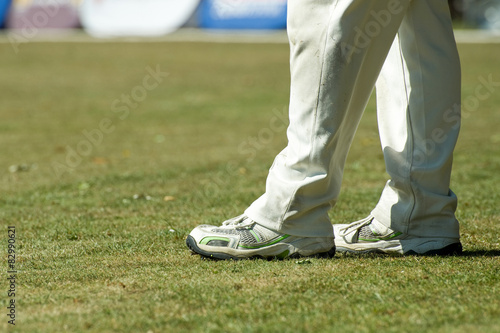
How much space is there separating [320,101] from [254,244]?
25.2 inches

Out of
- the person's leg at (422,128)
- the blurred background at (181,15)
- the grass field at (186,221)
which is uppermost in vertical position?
the person's leg at (422,128)

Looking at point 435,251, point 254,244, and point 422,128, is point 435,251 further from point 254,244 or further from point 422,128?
point 254,244

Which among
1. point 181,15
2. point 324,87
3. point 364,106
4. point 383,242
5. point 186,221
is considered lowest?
point 181,15

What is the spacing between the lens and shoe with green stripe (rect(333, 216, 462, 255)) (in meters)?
3.04

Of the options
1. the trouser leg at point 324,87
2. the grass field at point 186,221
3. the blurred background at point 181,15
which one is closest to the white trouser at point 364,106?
the trouser leg at point 324,87

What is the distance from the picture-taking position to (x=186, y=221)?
3891 mm

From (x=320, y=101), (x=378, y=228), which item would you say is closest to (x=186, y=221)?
(x=378, y=228)

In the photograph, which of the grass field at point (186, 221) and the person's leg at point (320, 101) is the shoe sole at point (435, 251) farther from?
the person's leg at point (320, 101)

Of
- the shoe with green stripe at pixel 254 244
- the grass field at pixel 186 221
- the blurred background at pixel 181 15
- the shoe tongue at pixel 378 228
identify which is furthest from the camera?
the blurred background at pixel 181 15

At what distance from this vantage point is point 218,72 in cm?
1320

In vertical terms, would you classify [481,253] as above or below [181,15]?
above

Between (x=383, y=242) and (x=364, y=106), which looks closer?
(x=364, y=106)

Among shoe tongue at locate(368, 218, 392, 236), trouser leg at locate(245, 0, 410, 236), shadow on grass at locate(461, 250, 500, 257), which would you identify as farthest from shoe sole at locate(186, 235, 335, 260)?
shadow on grass at locate(461, 250, 500, 257)

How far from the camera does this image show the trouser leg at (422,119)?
2.95 meters
